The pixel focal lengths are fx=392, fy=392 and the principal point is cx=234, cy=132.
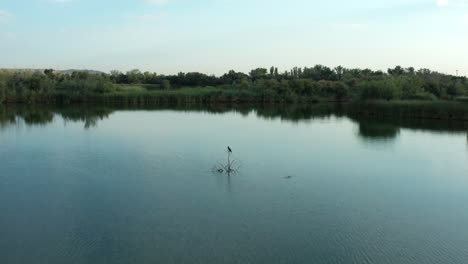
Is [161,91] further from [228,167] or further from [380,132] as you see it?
[228,167]

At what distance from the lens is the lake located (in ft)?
18.4

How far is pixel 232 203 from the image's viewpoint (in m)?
7.62

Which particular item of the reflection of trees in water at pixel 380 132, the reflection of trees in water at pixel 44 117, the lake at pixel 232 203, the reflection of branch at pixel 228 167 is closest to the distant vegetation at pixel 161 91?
the reflection of trees in water at pixel 44 117

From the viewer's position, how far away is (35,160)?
38.4 feet

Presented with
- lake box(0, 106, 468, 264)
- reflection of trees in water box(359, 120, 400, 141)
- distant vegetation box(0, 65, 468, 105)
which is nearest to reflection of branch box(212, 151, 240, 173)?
lake box(0, 106, 468, 264)

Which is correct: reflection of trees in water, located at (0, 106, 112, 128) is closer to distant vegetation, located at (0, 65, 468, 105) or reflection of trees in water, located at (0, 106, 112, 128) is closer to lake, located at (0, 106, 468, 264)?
lake, located at (0, 106, 468, 264)

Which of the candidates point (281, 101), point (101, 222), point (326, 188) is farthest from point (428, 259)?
point (281, 101)

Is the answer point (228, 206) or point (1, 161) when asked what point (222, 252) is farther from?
point (1, 161)

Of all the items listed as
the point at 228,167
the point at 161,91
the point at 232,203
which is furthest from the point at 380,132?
the point at 161,91

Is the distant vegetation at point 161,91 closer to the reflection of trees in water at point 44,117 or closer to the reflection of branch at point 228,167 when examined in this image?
the reflection of trees in water at point 44,117

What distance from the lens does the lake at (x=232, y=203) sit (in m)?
5.60

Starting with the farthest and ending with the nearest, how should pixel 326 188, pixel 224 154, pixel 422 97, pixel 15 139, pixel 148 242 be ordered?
pixel 422 97 < pixel 15 139 < pixel 224 154 < pixel 326 188 < pixel 148 242

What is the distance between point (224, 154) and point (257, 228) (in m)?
6.06

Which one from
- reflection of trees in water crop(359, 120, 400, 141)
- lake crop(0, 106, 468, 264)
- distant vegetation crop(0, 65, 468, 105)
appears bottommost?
lake crop(0, 106, 468, 264)
